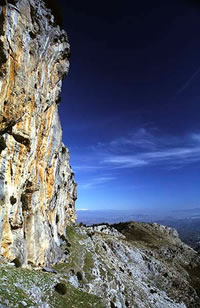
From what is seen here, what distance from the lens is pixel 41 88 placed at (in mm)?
38406

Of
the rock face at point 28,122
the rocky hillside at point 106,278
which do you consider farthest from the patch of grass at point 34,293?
the rock face at point 28,122

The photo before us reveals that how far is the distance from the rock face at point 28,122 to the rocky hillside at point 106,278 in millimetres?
6332

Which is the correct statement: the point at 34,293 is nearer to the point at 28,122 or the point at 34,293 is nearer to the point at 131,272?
the point at 28,122

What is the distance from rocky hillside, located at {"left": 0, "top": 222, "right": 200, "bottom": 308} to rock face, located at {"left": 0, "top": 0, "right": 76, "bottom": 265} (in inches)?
249

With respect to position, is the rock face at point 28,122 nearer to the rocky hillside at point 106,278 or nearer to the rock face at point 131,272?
the rocky hillside at point 106,278

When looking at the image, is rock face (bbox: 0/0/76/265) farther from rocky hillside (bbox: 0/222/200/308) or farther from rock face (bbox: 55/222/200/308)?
rock face (bbox: 55/222/200/308)

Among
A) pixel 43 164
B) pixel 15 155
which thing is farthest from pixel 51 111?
pixel 15 155

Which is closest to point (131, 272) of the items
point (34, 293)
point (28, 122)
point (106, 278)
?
point (106, 278)

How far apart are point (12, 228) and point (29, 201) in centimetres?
769

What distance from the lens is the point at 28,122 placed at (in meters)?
34.6

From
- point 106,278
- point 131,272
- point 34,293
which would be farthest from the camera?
point 131,272

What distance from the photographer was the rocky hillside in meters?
22.3

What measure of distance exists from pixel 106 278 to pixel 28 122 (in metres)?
39.4

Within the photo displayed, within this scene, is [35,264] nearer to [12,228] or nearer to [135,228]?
[12,228]
